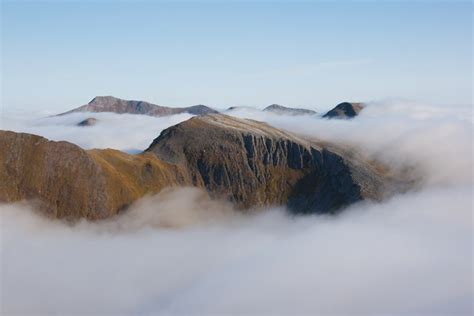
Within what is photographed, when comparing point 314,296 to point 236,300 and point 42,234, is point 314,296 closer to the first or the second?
point 236,300

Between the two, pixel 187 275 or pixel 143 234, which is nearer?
pixel 187 275

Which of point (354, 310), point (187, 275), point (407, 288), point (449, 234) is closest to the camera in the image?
point (354, 310)

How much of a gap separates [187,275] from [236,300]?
1011 inches

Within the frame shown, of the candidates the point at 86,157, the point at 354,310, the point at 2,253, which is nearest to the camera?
the point at 354,310

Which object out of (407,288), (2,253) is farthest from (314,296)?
(2,253)

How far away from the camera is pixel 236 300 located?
477ft

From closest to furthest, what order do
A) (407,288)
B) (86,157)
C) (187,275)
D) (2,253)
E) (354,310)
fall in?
(354,310) → (407,288) → (2,253) → (187,275) → (86,157)

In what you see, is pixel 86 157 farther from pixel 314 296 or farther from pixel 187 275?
pixel 314 296

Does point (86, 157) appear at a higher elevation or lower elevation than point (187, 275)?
higher

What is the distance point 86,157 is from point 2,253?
145ft

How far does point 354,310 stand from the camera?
133m

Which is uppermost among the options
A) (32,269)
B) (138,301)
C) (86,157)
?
(86,157)

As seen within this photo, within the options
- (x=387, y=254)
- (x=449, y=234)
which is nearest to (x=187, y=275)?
(x=387, y=254)

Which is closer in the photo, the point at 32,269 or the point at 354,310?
the point at 354,310
